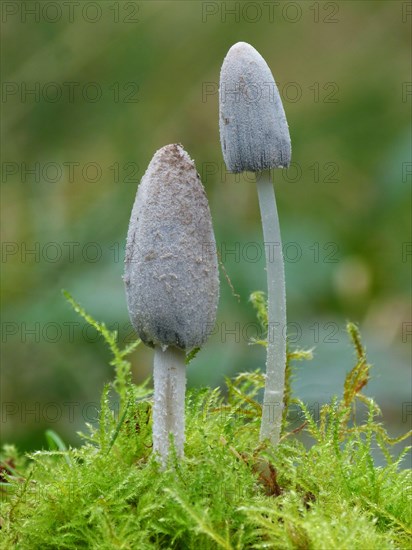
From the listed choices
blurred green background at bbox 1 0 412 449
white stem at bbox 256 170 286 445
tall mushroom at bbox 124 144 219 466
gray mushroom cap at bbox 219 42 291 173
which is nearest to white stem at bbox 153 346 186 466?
tall mushroom at bbox 124 144 219 466

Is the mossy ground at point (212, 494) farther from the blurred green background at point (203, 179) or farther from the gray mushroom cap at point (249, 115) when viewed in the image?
the blurred green background at point (203, 179)

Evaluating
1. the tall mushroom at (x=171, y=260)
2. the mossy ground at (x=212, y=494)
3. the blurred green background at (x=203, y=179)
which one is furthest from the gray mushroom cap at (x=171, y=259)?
the blurred green background at (x=203, y=179)

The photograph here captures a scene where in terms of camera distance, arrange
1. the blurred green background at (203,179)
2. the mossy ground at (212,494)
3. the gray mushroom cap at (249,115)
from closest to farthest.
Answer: the mossy ground at (212,494) → the gray mushroom cap at (249,115) → the blurred green background at (203,179)

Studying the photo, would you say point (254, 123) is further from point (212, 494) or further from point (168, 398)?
point (212, 494)

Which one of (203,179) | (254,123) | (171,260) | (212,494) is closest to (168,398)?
(212,494)

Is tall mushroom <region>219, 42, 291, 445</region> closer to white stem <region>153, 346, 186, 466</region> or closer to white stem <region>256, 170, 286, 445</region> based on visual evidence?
white stem <region>256, 170, 286, 445</region>
